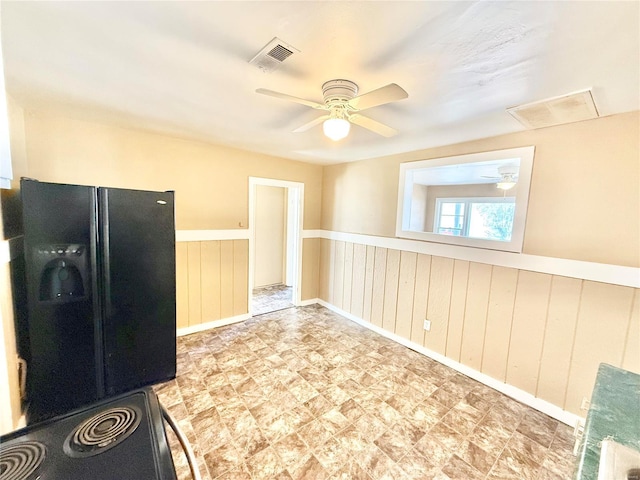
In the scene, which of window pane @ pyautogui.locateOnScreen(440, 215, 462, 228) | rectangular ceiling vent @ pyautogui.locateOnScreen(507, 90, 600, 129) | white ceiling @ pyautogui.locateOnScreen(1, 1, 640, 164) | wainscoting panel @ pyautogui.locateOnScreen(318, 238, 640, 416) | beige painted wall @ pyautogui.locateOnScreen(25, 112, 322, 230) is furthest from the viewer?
window pane @ pyautogui.locateOnScreen(440, 215, 462, 228)

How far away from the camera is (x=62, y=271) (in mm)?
1854

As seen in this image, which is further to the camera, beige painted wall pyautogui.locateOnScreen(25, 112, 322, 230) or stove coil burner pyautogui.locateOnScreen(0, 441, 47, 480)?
beige painted wall pyautogui.locateOnScreen(25, 112, 322, 230)

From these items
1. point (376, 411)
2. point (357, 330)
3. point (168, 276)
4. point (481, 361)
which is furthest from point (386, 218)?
point (168, 276)

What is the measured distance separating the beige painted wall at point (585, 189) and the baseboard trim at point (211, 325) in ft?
11.5

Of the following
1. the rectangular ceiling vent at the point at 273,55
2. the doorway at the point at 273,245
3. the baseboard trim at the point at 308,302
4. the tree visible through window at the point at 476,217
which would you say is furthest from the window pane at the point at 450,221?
the rectangular ceiling vent at the point at 273,55

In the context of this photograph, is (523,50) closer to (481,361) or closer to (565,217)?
(565,217)

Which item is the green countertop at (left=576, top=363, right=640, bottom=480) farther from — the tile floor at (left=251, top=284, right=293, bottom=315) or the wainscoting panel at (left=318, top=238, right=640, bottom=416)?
the tile floor at (left=251, top=284, right=293, bottom=315)

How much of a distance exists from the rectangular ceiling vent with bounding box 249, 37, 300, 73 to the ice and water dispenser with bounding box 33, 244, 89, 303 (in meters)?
1.81

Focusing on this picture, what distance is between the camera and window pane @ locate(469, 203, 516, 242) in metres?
2.59

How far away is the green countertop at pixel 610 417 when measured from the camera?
0.83 metres

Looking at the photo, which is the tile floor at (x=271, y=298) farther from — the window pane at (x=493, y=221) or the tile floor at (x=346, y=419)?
the window pane at (x=493, y=221)

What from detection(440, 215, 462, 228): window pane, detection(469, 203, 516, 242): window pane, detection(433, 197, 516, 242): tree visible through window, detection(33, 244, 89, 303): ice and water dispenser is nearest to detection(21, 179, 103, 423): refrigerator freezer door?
→ detection(33, 244, 89, 303): ice and water dispenser

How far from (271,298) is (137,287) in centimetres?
281

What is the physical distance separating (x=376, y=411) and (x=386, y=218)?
226 cm
